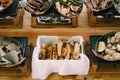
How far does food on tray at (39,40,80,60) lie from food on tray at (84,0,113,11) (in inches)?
13.0

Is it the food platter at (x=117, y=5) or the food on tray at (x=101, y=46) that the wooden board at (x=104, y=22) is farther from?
the food on tray at (x=101, y=46)

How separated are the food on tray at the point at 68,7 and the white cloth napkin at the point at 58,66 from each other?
1.18ft

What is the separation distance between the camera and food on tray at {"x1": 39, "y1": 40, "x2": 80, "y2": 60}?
205 centimetres

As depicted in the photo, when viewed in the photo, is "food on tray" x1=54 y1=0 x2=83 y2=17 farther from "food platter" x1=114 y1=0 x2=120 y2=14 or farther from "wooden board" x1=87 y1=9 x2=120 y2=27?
"food platter" x1=114 y1=0 x2=120 y2=14

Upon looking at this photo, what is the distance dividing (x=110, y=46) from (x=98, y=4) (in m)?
0.37

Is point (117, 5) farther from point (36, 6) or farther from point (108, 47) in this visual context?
point (36, 6)

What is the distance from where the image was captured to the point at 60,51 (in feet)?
6.81

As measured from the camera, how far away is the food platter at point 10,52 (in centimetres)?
196

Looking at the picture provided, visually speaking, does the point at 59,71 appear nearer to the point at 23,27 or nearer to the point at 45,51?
the point at 45,51

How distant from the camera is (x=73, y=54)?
6.73 feet

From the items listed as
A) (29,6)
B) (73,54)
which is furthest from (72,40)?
(29,6)

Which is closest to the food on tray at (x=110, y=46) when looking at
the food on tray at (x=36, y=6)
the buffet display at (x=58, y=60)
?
the buffet display at (x=58, y=60)

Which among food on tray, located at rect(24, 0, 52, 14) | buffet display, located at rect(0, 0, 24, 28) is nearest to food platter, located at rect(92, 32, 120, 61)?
food on tray, located at rect(24, 0, 52, 14)

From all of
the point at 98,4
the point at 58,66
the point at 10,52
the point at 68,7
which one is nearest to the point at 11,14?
the point at 10,52
